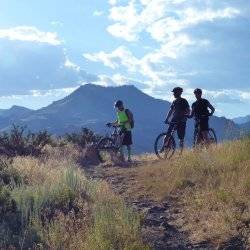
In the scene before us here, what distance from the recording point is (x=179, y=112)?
55.9 ft

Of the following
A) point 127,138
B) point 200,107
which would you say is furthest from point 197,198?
point 127,138

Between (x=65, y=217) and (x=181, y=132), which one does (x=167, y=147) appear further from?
(x=65, y=217)

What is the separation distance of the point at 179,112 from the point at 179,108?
118 millimetres

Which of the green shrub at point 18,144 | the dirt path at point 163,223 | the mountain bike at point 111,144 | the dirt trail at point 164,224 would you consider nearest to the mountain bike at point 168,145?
the mountain bike at point 111,144

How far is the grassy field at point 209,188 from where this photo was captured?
315 inches

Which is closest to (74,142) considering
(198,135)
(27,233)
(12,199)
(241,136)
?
(198,135)

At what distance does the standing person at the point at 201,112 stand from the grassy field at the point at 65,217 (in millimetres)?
6180

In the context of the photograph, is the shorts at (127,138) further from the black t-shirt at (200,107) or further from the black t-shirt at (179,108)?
the black t-shirt at (200,107)

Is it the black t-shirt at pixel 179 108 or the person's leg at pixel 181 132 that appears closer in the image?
the black t-shirt at pixel 179 108

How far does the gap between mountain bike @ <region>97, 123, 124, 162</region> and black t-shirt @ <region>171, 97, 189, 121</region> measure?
3019mm

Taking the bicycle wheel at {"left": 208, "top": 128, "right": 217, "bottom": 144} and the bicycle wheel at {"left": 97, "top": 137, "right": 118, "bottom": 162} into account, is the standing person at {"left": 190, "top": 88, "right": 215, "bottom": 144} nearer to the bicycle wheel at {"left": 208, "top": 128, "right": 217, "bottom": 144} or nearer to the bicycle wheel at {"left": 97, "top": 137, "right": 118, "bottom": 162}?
the bicycle wheel at {"left": 208, "top": 128, "right": 217, "bottom": 144}

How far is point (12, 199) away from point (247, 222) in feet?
12.0

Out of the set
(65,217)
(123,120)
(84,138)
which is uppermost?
(123,120)

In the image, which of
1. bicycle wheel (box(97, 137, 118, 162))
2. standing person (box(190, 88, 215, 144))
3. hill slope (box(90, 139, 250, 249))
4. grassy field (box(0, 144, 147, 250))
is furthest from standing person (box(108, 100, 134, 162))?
grassy field (box(0, 144, 147, 250))
